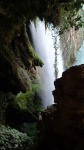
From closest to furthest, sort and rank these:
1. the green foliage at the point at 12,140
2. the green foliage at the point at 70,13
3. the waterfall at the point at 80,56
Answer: the green foliage at the point at 12,140
the green foliage at the point at 70,13
the waterfall at the point at 80,56

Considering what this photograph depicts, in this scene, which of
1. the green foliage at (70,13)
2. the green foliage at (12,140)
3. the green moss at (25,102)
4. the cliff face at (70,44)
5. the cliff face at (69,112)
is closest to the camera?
the cliff face at (69,112)

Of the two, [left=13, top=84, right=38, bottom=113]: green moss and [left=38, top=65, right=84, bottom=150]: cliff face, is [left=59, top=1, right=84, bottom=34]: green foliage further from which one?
[left=13, top=84, right=38, bottom=113]: green moss

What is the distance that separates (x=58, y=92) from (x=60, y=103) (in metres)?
0.25

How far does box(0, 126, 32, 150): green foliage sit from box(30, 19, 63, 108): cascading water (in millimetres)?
5206

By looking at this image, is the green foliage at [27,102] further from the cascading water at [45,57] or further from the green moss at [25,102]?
the cascading water at [45,57]

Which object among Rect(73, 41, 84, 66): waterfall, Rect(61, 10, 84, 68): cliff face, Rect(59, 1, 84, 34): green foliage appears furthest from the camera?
Rect(73, 41, 84, 66): waterfall

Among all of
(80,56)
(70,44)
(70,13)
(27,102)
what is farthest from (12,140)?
(80,56)

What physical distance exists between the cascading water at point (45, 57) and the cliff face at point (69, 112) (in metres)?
6.86

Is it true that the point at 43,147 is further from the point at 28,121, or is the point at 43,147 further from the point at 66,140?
the point at 28,121

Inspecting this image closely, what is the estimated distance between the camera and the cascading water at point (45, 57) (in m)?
13.4

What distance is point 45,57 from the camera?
1502cm

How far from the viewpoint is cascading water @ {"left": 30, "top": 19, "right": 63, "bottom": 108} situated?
1341cm

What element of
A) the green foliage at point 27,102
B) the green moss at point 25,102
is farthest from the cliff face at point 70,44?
the green moss at point 25,102

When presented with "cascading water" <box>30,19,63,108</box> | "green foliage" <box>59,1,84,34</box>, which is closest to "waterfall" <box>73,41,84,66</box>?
"cascading water" <box>30,19,63,108</box>
